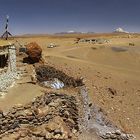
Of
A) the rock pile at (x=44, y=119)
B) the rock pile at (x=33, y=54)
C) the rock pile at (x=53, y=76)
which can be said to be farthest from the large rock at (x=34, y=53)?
the rock pile at (x=44, y=119)

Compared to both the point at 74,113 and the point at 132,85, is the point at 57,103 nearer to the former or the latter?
the point at 74,113

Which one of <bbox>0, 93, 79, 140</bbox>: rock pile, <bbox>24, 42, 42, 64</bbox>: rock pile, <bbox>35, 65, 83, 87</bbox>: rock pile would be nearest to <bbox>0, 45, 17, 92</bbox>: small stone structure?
<bbox>35, 65, 83, 87</bbox>: rock pile

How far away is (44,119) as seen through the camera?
24.4 m

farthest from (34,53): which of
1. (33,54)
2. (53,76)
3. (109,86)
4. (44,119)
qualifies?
(44,119)

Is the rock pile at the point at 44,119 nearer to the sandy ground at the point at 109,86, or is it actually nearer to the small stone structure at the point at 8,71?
the sandy ground at the point at 109,86

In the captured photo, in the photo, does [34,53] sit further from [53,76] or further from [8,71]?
[8,71]

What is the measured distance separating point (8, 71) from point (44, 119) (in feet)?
16.4

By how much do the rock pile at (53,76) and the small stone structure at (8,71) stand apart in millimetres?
2367

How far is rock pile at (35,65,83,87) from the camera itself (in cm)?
3014

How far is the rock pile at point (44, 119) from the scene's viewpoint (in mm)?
22812

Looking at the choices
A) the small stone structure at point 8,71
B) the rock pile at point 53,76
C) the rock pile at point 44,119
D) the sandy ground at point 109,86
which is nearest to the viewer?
the rock pile at point 44,119

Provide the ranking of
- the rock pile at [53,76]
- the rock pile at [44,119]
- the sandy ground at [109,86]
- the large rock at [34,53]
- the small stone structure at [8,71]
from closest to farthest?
the rock pile at [44,119] < the small stone structure at [8,71] < the sandy ground at [109,86] < the rock pile at [53,76] < the large rock at [34,53]

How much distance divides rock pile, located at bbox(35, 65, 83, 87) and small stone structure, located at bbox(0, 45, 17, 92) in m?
2.37

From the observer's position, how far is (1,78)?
26.3m
